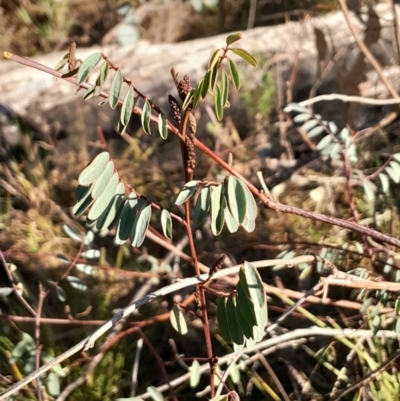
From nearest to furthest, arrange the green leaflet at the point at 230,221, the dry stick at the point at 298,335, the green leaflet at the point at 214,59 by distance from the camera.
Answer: the green leaflet at the point at 214,59 < the green leaflet at the point at 230,221 < the dry stick at the point at 298,335

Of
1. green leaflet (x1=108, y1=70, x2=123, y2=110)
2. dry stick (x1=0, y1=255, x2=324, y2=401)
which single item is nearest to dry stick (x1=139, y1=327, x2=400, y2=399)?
dry stick (x1=0, y1=255, x2=324, y2=401)

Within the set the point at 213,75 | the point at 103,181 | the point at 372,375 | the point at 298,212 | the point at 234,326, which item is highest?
the point at 213,75

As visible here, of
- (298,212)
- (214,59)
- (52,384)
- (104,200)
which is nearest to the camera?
(214,59)

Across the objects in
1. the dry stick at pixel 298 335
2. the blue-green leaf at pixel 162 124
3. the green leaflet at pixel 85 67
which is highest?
the green leaflet at pixel 85 67

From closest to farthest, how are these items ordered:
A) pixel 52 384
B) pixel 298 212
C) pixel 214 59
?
1. pixel 214 59
2. pixel 298 212
3. pixel 52 384

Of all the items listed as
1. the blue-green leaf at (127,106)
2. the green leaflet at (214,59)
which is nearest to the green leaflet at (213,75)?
the green leaflet at (214,59)

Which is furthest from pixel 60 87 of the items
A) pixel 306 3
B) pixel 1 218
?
pixel 306 3

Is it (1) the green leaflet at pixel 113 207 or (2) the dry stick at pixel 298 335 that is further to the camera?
(2) the dry stick at pixel 298 335

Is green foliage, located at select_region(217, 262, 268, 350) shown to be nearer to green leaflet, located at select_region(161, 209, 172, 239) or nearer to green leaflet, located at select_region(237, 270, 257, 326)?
green leaflet, located at select_region(237, 270, 257, 326)

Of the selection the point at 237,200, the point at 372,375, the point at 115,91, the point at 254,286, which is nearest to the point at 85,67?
the point at 115,91

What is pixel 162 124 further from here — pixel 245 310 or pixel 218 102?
pixel 245 310

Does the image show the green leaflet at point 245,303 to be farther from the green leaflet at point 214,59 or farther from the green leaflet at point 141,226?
the green leaflet at point 214,59
